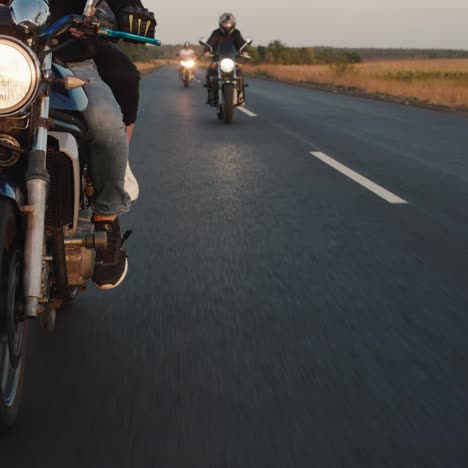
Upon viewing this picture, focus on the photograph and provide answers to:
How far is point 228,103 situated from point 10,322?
11.2 metres

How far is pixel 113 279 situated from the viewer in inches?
136

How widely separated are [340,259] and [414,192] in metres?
2.55

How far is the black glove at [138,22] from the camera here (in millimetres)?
2801

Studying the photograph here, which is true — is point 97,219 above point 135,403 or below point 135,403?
above

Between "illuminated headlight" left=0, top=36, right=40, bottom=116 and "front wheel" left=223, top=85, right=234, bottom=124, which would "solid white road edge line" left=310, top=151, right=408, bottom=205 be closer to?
"front wheel" left=223, top=85, right=234, bottom=124

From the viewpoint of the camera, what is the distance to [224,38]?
13.5 m

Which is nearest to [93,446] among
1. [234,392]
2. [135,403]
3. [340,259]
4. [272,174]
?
[135,403]

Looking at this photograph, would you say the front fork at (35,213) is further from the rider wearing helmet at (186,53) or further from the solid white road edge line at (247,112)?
the rider wearing helmet at (186,53)

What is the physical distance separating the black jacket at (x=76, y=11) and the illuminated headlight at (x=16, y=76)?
0.90 meters

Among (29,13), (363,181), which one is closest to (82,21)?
→ (29,13)

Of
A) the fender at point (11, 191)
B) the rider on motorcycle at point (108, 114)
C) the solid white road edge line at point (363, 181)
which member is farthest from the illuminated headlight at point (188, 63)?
the fender at point (11, 191)

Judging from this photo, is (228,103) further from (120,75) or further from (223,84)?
(120,75)

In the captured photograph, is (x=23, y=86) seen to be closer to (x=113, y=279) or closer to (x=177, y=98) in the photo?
(x=113, y=279)

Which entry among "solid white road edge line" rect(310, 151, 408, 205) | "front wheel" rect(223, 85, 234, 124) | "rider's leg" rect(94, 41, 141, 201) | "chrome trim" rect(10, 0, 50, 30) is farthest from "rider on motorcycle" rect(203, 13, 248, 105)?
"chrome trim" rect(10, 0, 50, 30)
